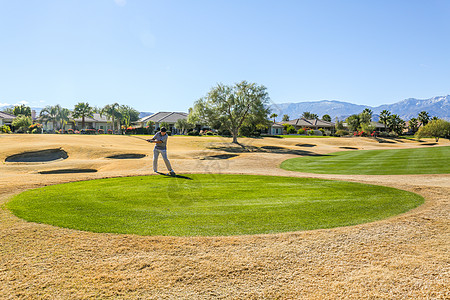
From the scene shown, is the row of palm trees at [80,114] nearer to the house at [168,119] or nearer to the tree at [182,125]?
the house at [168,119]

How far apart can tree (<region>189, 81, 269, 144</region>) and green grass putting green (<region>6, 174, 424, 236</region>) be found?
28496 mm

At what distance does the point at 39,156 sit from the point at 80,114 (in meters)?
65.7

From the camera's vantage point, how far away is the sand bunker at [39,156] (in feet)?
75.8

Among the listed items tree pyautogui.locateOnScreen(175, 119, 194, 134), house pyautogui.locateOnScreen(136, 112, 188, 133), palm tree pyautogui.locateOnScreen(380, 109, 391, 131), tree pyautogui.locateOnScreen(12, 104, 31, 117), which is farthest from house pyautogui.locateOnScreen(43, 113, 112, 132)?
palm tree pyautogui.locateOnScreen(380, 109, 391, 131)

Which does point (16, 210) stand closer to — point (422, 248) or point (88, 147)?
point (422, 248)

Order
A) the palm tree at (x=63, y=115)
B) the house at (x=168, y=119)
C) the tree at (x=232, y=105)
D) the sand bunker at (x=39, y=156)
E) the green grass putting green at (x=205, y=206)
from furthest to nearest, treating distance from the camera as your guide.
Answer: the house at (x=168, y=119), the palm tree at (x=63, y=115), the tree at (x=232, y=105), the sand bunker at (x=39, y=156), the green grass putting green at (x=205, y=206)

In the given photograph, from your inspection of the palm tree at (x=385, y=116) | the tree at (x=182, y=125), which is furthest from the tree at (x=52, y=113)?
the palm tree at (x=385, y=116)

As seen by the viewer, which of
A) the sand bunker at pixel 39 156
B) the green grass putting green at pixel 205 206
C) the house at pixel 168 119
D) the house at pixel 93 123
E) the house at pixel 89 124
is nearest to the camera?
the green grass putting green at pixel 205 206

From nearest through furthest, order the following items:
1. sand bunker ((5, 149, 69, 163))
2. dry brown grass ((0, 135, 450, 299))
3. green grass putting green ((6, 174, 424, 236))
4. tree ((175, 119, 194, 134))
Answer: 1. dry brown grass ((0, 135, 450, 299))
2. green grass putting green ((6, 174, 424, 236))
3. sand bunker ((5, 149, 69, 163))
4. tree ((175, 119, 194, 134))

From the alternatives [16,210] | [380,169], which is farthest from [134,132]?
[16,210]

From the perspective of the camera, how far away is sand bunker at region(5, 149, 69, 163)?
2309 cm

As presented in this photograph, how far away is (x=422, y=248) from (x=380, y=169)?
15064 millimetres

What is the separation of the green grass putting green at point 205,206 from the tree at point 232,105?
2850 centimetres

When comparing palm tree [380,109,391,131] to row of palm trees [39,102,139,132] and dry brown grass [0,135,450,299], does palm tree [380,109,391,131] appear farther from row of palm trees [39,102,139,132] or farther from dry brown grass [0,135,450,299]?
dry brown grass [0,135,450,299]
